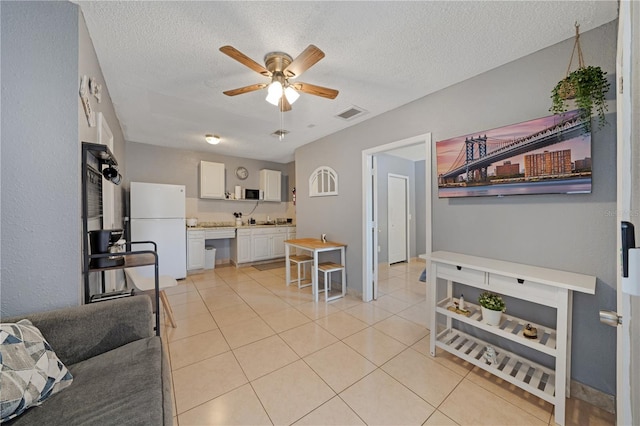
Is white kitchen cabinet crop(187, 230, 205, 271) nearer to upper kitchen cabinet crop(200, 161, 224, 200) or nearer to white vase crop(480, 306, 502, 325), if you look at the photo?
upper kitchen cabinet crop(200, 161, 224, 200)

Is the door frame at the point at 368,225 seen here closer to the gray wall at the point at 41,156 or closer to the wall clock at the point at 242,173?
the gray wall at the point at 41,156

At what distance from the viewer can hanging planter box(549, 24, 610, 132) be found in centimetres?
138

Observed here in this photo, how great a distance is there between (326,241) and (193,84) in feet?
8.65

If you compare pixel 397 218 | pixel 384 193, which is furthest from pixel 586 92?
pixel 397 218

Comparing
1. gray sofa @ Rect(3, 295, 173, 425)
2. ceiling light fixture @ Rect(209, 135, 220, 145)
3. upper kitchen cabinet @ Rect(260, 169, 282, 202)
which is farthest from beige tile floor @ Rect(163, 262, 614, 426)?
upper kitchen cabinet @ Rect(260, 169, 282, 202)

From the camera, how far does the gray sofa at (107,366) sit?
0.87 meters

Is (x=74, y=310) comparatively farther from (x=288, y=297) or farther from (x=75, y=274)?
(x=288, y=297)

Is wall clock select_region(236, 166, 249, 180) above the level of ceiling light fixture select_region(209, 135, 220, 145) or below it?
below

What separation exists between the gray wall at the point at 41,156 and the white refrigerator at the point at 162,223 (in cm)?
276

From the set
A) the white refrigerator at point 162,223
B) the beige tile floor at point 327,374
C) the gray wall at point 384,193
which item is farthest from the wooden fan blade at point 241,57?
the gray wall at point 384,193

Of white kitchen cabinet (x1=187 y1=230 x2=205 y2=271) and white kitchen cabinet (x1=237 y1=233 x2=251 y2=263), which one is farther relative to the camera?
white kitchen cabinet (x1=237 y1=233 x2=251 y2=263)

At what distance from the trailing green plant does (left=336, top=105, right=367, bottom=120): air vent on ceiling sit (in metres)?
1.73

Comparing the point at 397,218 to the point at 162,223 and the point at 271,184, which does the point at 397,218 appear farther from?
the point at 162,223

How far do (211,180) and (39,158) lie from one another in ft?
12.1
